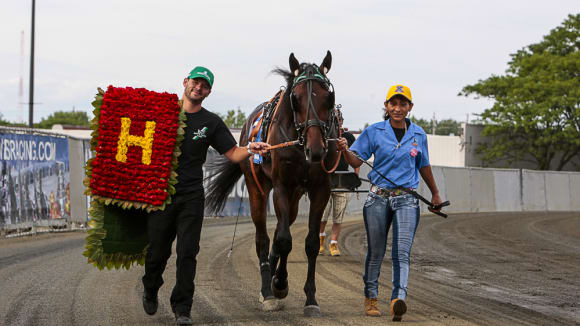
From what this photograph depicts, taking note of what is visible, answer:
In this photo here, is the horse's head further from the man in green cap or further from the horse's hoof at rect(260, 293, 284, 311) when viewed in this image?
the horse's hoof at rect(260, 293, 284, 311)

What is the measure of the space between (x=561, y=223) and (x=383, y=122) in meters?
21.2

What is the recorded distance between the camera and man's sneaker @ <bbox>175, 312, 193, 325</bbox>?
6.85m

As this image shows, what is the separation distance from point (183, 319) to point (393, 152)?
2410 millimetres

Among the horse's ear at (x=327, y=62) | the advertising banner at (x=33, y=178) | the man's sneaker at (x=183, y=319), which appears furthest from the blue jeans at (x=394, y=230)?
the advertising banner at (x=33, y=178)

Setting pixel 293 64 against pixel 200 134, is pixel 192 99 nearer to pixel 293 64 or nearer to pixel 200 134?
pixel 200 134

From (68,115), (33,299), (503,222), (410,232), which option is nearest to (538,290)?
(410,232)

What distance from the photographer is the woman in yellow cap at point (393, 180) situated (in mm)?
7500

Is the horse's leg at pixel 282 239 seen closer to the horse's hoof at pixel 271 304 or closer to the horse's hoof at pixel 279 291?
the horse's hoof at pixel 279 291

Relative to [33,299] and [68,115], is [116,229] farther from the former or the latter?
[68,115]

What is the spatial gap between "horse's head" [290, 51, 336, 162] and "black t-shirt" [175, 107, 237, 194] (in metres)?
0.83

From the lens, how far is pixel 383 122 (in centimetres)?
777

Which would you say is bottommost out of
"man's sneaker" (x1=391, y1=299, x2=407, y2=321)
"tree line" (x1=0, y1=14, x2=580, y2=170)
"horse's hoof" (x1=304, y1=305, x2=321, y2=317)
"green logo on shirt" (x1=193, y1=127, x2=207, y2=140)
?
"horse's hoof" (x1=304, y1=305, x2=321, y2=317)

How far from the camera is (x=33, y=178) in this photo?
1747 centimetres

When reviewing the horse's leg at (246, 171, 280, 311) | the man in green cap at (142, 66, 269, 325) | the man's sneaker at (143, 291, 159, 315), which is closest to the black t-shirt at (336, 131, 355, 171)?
the horse's leg at (246, 171, 280, 311)
